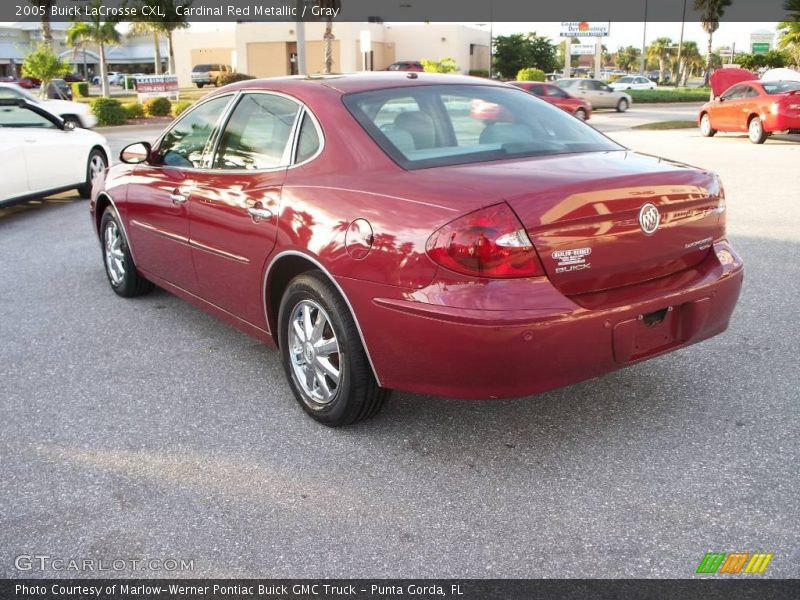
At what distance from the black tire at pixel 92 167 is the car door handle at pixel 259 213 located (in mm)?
8005

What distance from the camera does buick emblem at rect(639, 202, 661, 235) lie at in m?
3.37

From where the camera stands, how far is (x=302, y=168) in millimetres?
3861

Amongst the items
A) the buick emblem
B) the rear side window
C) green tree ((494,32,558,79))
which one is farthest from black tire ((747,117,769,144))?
green tree ((494,32,558,79))

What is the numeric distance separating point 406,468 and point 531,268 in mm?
1038

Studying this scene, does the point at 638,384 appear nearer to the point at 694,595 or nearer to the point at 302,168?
the point at 694,595

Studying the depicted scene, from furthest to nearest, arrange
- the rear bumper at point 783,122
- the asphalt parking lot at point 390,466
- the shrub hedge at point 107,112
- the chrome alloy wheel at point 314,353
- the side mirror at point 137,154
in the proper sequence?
the shrub hedge at point 107,112, the rear bumper at point 783,122, the side mirror at point 137,154, the chrome alloy wheel at point 314,353, the asphalt parking lot at point 390,466

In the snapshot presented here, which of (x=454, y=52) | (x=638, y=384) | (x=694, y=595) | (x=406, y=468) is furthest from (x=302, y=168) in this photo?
(x=454, y=52)

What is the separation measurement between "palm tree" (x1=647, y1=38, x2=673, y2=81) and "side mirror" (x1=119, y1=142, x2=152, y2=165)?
11918cm

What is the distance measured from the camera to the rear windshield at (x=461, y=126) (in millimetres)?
3766

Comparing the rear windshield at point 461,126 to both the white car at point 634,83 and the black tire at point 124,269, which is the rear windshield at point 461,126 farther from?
the white car at point 634,83

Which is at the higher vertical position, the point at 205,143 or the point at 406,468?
the point at 205,143

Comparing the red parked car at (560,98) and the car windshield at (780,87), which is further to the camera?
the red parked car at (560,98)

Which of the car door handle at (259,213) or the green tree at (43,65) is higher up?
the green tree at (43,65)

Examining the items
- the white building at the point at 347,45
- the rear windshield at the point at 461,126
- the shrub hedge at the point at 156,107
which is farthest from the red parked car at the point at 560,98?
the white building at the point at 347,45
